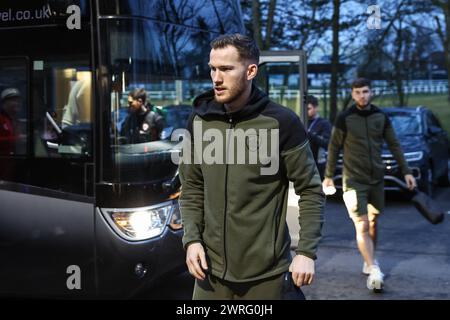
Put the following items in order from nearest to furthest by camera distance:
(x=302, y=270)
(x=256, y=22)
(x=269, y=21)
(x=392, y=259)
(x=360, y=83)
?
(x=302, y=270) < (x=360, y=83) < (x=392, y=259) < (x=256, y=22) < (x=269, y=21)

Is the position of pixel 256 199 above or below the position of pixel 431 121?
below

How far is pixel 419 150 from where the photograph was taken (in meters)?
11.7

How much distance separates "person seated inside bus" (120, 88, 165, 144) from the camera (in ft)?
16.7

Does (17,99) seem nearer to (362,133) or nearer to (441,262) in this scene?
(362,133)

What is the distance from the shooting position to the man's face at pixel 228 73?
2912mm

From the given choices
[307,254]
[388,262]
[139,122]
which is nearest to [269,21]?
[388,262]

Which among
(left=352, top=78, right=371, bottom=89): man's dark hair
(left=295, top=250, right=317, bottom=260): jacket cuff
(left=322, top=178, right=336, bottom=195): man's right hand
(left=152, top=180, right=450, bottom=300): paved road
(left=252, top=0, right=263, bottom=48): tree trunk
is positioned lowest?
(left=152, top=180, right=450, bottom=300): paved road

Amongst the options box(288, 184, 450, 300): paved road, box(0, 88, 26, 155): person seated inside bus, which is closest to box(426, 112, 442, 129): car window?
box(288, 184, 450, 300): paved road

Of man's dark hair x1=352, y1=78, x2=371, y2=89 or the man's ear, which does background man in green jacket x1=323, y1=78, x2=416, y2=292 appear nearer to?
man's dark hair x1=352, y1=78, x2=371, y2=89

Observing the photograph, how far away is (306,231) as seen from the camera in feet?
9.70

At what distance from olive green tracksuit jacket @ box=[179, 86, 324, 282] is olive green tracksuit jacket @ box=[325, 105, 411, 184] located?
11.0ft

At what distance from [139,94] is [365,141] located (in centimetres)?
221

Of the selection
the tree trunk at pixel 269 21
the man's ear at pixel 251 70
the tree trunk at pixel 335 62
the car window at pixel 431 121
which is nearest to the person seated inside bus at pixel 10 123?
the man's ear at pixel 251 70

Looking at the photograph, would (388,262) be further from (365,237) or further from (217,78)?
(217,78)
